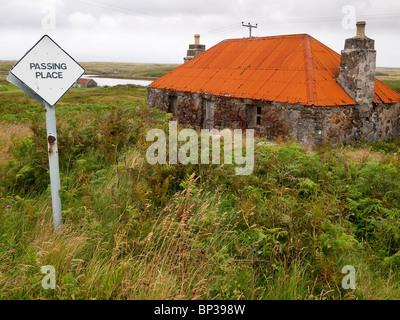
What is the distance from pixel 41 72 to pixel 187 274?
2.89m

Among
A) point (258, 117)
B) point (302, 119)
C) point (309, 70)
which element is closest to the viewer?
point (302, 119)

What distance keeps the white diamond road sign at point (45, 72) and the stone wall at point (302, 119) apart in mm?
8786

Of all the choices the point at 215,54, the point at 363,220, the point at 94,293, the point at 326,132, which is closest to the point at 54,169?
the point at 94,293

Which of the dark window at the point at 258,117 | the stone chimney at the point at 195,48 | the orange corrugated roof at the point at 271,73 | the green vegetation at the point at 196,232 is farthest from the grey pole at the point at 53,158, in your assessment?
the stone chimney at the point at 195,48

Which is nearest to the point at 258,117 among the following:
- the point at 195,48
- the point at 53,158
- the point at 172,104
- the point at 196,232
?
the point at 172,104

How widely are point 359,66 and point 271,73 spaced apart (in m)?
3.53

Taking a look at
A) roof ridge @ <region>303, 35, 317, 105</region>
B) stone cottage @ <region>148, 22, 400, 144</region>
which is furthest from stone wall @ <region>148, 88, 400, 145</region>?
roof ridge @ <region>303, 35, 317, 105</region>

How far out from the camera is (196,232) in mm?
4426

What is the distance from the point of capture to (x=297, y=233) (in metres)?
4.38

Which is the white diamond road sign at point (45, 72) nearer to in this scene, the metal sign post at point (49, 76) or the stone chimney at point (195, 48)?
the metal sign post at point (49, 76)

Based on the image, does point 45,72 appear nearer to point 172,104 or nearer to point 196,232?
point 196,232

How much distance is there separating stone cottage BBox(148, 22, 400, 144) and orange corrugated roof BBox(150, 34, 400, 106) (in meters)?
0.04

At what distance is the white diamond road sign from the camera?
4.18 m
